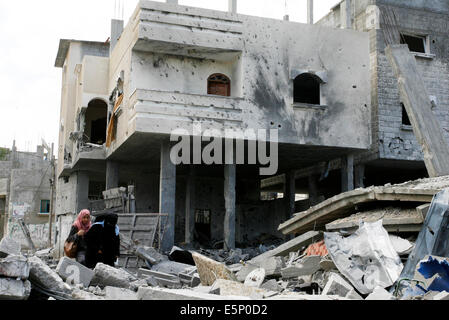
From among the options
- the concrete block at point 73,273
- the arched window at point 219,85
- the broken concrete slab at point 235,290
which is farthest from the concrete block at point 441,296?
the arched window at point 219,85

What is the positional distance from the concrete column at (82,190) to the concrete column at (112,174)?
264cm

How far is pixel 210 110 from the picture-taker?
55.1ft

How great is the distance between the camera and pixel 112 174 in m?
21.0

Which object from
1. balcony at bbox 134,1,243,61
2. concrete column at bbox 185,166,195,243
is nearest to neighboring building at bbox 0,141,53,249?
concrete column at bbox 185,166,195,243

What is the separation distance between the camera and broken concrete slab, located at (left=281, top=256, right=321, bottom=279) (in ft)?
28.1

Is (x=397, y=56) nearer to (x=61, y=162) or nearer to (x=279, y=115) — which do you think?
(x=279, y=115)

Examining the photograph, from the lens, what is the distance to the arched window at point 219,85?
59.5ft

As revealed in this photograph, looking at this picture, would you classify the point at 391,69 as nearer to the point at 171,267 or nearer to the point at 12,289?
the point at 171,267

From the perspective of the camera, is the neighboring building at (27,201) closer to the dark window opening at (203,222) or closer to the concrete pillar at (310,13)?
the dark window opening at (203,222)

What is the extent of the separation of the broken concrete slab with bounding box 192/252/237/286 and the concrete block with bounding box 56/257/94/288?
175 cm

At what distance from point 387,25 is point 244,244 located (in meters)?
10.3

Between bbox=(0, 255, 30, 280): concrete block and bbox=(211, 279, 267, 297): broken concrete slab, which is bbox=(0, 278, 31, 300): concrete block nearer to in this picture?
bbox=(0, 255, 30, 280): concrete block

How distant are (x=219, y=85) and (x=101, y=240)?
10088 mm
